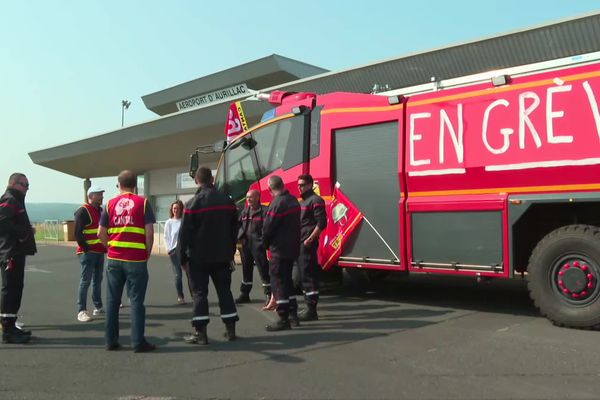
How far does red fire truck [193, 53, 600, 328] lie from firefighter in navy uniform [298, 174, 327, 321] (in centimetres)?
84

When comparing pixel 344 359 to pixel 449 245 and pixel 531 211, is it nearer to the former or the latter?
pixel 449 245

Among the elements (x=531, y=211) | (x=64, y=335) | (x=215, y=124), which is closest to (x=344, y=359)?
(x=531, y=211)

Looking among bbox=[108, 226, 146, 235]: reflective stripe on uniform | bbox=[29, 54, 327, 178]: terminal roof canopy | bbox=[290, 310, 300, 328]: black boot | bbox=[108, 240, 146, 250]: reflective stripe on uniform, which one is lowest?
bbox=[290, 310, 300, 328]: black boot

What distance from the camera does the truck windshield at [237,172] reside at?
9.05m

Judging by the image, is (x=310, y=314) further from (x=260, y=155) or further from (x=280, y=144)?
(x=260, y=155)

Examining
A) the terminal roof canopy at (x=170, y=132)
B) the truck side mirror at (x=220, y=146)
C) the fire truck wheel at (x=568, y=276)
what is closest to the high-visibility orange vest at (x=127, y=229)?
the fire truck wheel at (x=568, y=276)

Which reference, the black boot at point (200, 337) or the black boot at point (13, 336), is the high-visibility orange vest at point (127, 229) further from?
A: the black boot at point (13, 336)

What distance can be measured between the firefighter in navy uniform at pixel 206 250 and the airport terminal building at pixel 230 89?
7.09m

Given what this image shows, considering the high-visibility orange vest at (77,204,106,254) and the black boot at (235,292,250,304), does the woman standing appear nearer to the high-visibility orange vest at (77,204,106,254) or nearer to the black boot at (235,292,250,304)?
the black boot at (235,292,250,304)

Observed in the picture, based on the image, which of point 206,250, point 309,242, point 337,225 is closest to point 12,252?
point 206,250

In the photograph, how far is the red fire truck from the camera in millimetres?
5664

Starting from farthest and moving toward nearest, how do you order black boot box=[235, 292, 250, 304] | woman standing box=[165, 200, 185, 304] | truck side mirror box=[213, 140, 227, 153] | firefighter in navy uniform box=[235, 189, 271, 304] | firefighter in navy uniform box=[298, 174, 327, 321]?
truck side mirror box=[213, 140, 227, 153] < woman standing box=[165, 200, 185, 304] < black boot box=[235, 292, 250, 304] < firefighter in navy uniform box=[235, 189, 271, 304] < firefighter in navy uniform box=[298, 174, 327, 321]

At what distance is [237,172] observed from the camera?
9383 millimetres

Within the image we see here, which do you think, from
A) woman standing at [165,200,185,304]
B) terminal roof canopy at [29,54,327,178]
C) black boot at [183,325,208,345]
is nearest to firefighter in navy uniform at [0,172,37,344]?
black boot at [183,325,208,345]
